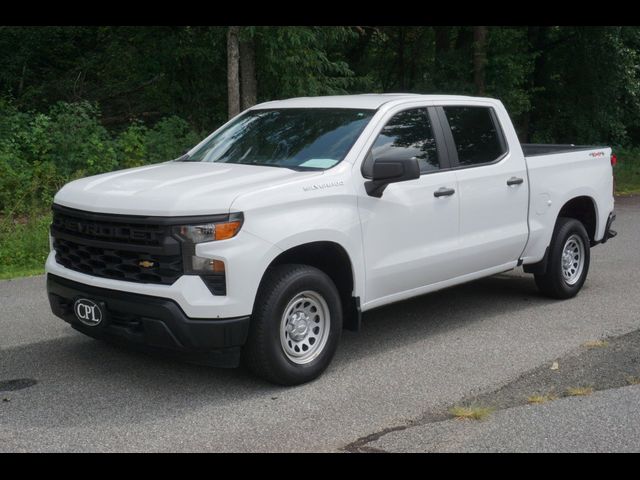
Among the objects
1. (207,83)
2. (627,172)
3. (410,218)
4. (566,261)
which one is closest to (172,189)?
(410,218)

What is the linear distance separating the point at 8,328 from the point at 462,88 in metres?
16.3

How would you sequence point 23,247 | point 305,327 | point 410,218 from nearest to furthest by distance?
point 305,327 < point 410,218 < point 23,247

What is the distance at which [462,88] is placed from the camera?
852 inches

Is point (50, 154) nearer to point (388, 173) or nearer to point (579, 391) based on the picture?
point (388, 173)

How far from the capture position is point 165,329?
208 inches

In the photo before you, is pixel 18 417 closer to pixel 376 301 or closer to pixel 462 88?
pixel 376 301

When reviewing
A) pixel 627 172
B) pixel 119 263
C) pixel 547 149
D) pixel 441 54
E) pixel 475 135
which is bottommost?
pixel 627 172

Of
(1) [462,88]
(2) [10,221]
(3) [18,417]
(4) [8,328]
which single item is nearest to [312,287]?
(3) [18,417]

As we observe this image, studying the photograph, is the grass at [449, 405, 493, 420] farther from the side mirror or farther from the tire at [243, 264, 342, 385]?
the side mirror

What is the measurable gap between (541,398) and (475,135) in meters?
2.72

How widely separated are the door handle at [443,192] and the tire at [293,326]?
129 cm

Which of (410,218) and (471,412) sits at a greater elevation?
(410,218)

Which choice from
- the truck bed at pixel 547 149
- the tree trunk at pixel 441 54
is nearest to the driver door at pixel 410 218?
the truck bed at pixel 547 149

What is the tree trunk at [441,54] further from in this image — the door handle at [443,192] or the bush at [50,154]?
the door handle at [443,192]
